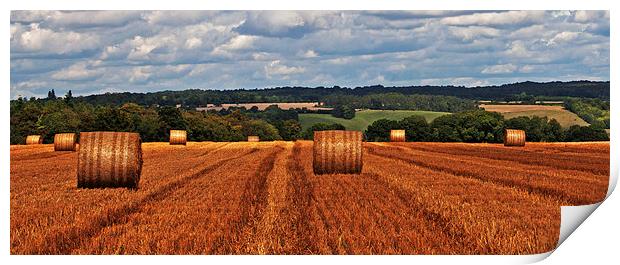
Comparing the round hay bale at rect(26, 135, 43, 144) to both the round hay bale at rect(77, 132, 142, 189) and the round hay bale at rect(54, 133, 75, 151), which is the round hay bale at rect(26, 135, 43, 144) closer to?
the round hay bale at rect(54, 133, 75, 151)

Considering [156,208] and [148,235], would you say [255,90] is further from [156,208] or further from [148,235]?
[148,235]

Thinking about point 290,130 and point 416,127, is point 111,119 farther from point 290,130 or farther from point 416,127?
point 416,127

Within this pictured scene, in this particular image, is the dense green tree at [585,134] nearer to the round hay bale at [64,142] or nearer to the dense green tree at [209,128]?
the dense green tree at [209,128]

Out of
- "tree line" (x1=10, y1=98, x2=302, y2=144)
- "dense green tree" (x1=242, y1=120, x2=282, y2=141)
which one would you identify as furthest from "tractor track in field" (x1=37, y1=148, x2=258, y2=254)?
"dense green tree" (x1=242, y1=120, x2=282, y2=141)

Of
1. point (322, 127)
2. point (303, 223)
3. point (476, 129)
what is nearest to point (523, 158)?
point (476, 129)

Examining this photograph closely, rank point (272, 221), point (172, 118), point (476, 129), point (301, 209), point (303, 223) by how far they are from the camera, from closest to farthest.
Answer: point (303, 223)
point (272, 221)
point (301, 209)
point (476, 129)
point (172, 118)
